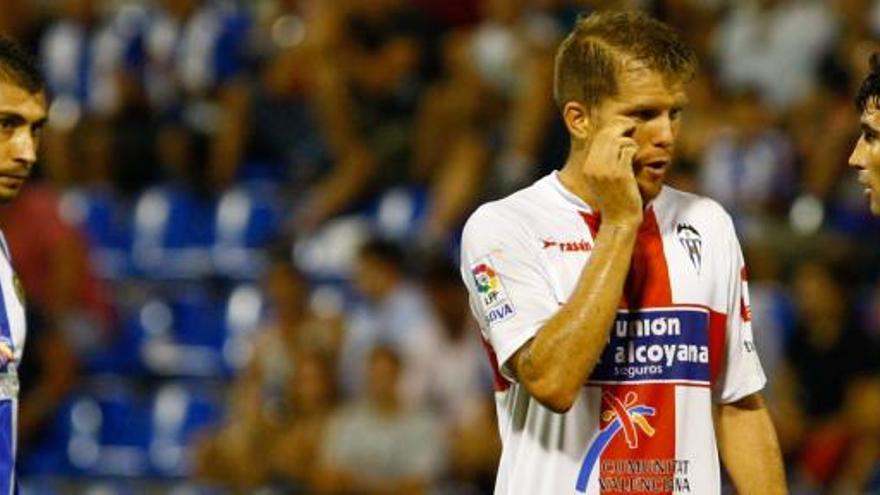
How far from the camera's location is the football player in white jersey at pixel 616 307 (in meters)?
4.84

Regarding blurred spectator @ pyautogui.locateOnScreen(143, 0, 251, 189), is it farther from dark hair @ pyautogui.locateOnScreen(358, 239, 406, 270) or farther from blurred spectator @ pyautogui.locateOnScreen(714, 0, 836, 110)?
blurred spectator @ pyautogui.locateOnScreen(714, 0, 836, 110)

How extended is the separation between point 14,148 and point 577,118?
153 cm

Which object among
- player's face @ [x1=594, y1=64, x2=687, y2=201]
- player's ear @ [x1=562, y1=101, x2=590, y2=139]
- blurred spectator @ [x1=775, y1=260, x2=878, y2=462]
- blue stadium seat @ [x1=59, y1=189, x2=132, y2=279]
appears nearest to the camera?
player's face @ [x1=594, y1=64, x2=687, y2=201]

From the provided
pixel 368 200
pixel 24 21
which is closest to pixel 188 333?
pixel 368 200

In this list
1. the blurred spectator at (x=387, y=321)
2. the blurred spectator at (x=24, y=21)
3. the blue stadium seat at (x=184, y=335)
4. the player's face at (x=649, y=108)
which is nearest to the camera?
the player's face at (x=649, y=108)

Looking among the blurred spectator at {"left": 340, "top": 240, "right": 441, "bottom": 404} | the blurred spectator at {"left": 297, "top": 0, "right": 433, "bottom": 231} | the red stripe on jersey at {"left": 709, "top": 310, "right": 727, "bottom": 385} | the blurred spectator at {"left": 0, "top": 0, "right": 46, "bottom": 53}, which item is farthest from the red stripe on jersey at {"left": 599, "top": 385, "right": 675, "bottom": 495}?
the blurred spectator at {"left": 0, "top": 0, "right": 46, "bottom": 53}

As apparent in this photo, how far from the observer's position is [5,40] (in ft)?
18.2

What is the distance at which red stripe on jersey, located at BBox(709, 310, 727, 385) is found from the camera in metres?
5.10

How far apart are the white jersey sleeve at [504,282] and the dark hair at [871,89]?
100 cm

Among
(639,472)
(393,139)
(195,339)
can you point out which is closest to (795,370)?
(393,139)

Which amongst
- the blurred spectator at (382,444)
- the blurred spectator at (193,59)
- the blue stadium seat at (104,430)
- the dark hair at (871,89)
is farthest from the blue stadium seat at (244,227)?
the dark hair at (871,89)

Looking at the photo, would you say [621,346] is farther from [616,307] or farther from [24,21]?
[24,21]

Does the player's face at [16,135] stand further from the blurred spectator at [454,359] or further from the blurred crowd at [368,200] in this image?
the blurred spectator at [454,359]

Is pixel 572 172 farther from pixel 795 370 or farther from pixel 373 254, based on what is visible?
pixel 373 254
